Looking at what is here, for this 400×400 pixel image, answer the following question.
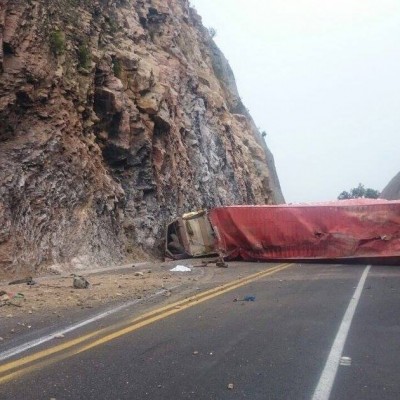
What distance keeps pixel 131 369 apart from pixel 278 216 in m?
12.2

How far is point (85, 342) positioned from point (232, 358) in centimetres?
172

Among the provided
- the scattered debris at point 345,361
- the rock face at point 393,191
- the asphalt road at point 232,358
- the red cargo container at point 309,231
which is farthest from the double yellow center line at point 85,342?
the rock face at point 393,191

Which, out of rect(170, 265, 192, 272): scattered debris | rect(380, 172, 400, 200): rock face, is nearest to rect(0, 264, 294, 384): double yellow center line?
rect(170, 265, 192, 272): scattered debris

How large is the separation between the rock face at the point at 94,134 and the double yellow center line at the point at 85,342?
608cm

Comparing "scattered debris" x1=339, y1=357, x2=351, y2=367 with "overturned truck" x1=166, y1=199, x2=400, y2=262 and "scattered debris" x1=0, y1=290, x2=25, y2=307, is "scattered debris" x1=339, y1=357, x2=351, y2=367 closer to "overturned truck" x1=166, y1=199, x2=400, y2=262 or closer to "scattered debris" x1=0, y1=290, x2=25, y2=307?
"scattered debris" x1=0, y1=290, x2=25, y2=307

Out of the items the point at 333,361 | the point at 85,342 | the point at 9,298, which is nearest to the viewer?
the point at 333,361

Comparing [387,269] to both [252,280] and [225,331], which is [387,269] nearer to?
[252,280]

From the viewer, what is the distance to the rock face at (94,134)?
14007mm

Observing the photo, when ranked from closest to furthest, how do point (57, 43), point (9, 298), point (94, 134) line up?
point (9, 298), point (57, 43), point (94, 134)

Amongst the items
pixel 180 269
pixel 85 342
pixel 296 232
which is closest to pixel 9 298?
pixel 85 342

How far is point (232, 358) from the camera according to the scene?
4910 millimetres

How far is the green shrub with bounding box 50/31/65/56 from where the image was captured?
54.1 ft

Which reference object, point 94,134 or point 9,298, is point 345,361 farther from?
point 94,134

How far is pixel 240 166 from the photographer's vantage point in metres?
36.9
